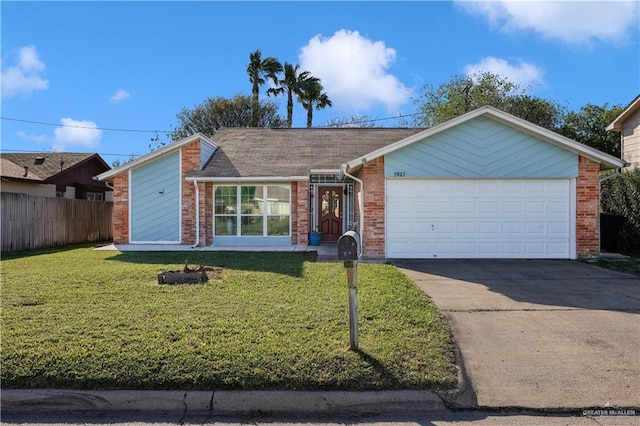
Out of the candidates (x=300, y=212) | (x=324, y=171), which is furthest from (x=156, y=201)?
(x=324, y=171)

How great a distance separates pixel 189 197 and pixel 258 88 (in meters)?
19.6

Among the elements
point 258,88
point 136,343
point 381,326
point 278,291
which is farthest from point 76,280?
point 258,88

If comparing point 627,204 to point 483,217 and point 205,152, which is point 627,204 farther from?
point 205,152

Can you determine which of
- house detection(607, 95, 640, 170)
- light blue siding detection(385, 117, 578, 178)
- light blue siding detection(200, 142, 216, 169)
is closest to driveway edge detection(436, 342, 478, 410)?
light blue siding detection(385, 117, 578, 178)

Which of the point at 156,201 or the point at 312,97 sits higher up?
the point at 312,97

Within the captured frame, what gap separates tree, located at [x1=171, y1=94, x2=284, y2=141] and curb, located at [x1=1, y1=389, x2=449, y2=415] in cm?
3038

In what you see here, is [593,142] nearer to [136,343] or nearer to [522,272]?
[522,272]

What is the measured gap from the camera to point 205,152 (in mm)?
16172

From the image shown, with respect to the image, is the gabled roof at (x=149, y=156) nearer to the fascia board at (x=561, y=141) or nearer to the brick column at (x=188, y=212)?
the brick column at (x=188, y=212)

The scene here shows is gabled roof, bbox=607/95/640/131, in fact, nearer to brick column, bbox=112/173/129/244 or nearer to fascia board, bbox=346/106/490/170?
fascia board, bbox=346/106/490/170

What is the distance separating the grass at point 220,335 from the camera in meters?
4.06

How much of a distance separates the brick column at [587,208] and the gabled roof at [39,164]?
21219 millimetres

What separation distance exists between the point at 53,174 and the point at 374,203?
18.2m

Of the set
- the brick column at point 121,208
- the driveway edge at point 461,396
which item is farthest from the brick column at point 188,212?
the driveway edge at point 461,396
